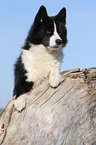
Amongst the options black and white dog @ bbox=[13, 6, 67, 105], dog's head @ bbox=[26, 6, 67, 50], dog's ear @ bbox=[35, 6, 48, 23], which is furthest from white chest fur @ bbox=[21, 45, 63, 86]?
dog's ear @ bbox=[35, 6, 48, 23]

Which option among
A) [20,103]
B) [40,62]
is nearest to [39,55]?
[40,62]

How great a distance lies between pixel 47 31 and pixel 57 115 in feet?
5.80

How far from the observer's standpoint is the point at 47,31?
460cm

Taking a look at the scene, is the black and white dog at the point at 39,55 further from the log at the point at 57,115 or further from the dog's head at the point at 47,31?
the log at the point at 57,115

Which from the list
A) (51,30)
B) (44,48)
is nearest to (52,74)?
(44,48)

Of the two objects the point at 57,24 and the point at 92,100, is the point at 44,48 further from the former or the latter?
the point at 92,100

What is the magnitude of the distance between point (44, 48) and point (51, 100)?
3.70 feet

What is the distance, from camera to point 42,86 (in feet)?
14.7

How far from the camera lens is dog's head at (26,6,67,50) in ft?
14.6

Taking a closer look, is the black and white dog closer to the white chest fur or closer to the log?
the white chest fur

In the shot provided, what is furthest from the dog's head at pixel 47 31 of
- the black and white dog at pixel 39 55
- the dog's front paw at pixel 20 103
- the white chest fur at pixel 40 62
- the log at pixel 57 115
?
the dog's front paw at pixel 20 103

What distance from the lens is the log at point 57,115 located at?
4.22 meters

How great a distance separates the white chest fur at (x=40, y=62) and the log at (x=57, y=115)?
0.22 metres

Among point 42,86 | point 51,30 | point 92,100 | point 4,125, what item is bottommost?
point 92,100
